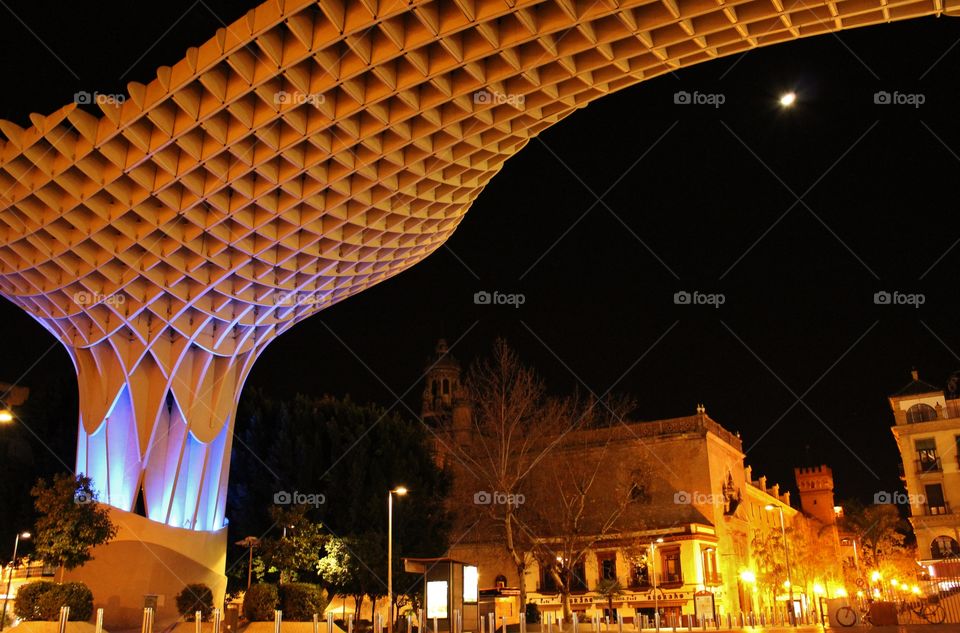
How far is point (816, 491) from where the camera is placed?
347 ft

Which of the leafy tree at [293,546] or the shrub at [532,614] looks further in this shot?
the shrub at [532,614]

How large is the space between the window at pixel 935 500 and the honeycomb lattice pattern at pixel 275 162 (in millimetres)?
38214

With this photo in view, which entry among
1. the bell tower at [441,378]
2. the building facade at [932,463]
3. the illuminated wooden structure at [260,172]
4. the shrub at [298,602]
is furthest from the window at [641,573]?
the bell tower at [441,378]

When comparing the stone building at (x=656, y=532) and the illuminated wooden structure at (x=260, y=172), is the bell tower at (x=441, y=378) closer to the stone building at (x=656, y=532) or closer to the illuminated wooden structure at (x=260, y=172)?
the stone building at (x=656, y=532)

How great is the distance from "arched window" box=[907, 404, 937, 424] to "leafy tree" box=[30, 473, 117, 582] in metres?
51.1

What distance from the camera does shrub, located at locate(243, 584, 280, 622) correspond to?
88.3 feet

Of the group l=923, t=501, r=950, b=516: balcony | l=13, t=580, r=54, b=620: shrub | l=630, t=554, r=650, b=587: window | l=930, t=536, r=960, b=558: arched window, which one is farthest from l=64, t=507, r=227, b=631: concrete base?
l=923, t=501, r=950, b=516: balcony

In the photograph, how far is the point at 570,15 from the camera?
1898 cm

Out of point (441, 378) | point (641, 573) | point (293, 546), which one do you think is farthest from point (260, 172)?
point (441, 378)

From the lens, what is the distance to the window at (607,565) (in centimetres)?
5172

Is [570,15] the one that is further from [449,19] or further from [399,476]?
[399,476]

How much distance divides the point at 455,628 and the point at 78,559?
13.8 meters

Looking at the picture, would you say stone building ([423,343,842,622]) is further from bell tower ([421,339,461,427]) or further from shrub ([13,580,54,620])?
shrub ([13,580,54,620])

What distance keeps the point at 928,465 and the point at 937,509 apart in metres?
2.98
